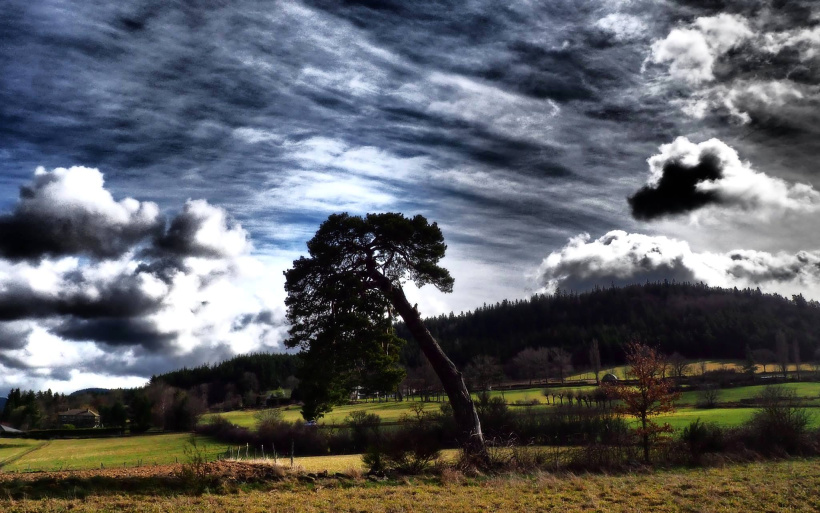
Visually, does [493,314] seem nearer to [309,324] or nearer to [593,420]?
[593,420]

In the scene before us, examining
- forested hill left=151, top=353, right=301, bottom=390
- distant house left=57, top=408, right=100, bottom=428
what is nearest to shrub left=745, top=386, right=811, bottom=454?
forested hill left=151, top=353, right=301, bottom=390

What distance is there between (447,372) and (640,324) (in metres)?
159

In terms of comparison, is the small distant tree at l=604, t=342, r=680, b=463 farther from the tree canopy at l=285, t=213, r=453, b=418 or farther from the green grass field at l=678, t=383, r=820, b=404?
the green grass field at l=678, t=383, r=820, b=404

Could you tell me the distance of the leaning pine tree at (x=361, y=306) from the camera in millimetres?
22266

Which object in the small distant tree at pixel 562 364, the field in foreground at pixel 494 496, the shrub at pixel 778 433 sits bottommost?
the small distant tree at pixel 562 364

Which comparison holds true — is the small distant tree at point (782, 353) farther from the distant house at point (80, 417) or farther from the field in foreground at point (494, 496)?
the distant house at point (80, 417)

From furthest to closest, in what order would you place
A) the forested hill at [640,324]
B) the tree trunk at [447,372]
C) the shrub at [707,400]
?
the forested hill at [640,324], the shrub at [707,400], the tree trunk at [447,372]

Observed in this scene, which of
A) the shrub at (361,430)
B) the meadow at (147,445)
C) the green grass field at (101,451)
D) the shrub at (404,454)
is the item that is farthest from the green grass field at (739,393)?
the green grass field at (101,451)

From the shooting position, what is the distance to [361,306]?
73.8 feet

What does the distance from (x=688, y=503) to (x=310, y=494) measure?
1005cm

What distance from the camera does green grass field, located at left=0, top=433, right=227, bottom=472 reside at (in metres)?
47.9

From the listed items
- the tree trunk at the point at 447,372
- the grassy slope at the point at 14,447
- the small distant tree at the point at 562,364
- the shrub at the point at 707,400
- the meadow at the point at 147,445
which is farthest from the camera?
the small distant tree at the point at 562,364

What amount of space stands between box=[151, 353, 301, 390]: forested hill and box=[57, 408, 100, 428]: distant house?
54.1 feet

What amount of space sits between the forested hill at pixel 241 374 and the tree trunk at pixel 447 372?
129530 mm
